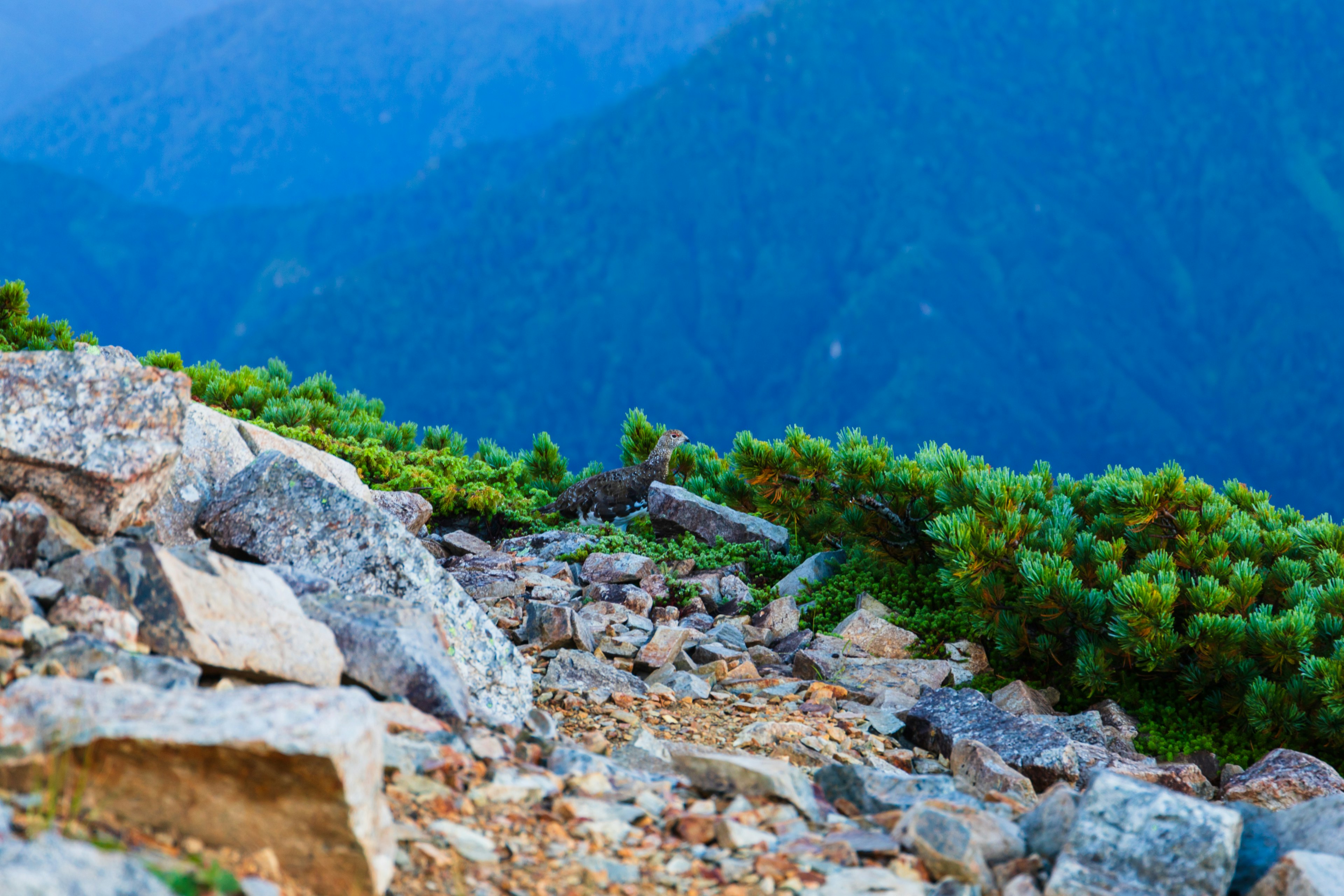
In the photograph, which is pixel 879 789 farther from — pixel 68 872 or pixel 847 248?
pixel 847 248

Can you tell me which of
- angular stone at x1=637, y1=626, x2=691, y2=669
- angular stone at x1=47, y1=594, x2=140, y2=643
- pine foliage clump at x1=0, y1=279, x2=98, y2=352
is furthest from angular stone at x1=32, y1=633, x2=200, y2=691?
pine foliage clump at x1=0, y1=279, x2=98, y2=352

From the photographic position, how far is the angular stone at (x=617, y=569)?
9.73 metres

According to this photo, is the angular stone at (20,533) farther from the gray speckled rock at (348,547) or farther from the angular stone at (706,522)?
the angular stone at (706,522)

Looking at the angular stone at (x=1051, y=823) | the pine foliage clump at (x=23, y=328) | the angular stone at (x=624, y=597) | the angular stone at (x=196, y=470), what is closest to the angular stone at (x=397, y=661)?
the angular stone at (x=196, y=470)

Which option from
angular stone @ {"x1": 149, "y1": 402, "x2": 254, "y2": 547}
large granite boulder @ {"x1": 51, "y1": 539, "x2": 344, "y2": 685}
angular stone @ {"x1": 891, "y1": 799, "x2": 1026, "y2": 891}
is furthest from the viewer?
angular stone @ {"x1": 149, "y1": 402, "x2": 254, "y2": 547}

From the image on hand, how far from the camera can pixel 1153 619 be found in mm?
7352

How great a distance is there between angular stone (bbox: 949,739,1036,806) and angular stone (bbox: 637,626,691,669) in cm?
220

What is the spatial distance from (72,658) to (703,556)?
23.7 ft

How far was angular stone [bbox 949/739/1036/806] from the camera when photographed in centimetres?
571

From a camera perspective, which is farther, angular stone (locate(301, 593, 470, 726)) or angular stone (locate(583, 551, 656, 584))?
angular stone (locate(583, 551, 656, 584))

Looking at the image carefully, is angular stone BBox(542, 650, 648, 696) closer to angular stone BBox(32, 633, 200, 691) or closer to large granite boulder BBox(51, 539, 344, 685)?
large granite boulder BBox(51, 539, 344, 685)

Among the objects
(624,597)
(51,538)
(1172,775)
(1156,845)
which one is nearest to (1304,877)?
(1156,845)

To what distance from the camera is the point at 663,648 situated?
301 inches

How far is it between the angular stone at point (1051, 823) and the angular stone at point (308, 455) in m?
4.84
